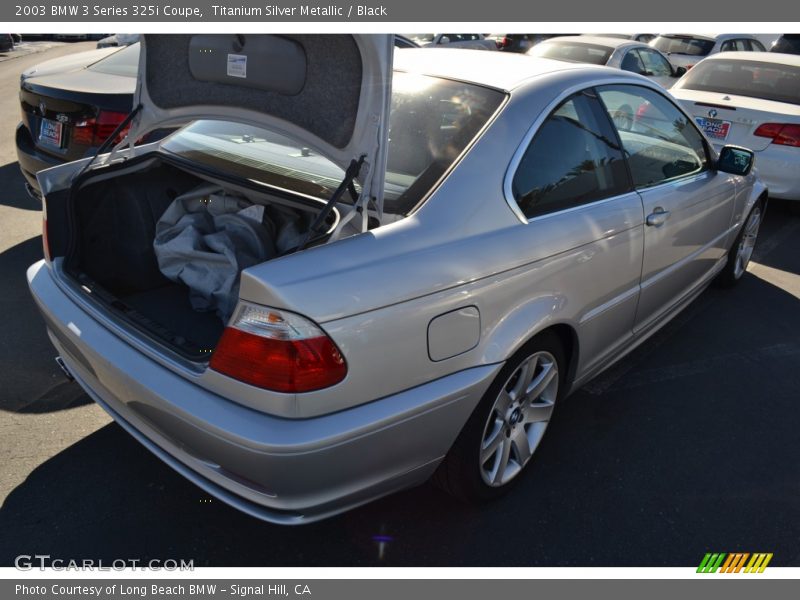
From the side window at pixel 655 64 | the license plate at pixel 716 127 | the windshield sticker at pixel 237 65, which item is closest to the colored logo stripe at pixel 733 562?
the windshield sticker at pixel 237 65

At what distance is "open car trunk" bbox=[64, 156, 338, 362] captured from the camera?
9.57 feet

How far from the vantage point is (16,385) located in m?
3.45

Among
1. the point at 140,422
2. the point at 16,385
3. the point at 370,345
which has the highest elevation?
the point at 370,345

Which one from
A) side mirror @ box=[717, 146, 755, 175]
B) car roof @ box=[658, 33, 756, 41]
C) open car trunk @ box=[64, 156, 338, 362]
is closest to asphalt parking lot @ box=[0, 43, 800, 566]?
open car trunk @ box=[64, 156, 338, 362]

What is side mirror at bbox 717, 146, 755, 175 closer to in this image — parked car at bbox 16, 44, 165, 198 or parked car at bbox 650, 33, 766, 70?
parked car at bbox 16, 44, 165, 198

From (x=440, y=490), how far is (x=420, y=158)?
4.45 feet

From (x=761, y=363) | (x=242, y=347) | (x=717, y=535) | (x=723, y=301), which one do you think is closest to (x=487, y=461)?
(x=717, y=535)

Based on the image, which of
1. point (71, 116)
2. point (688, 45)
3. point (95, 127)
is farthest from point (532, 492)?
point (688, 45)

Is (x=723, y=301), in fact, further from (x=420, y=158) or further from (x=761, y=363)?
(x=420, y=158)

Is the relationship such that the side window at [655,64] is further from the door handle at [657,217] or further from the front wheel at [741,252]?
the door handle at [657,217]

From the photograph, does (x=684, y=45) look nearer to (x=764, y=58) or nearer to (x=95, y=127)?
(x=764, y=58)

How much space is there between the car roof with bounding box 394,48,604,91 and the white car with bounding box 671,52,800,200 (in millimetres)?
3865

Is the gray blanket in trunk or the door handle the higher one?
the door handle

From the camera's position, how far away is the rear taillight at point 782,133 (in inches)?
242
